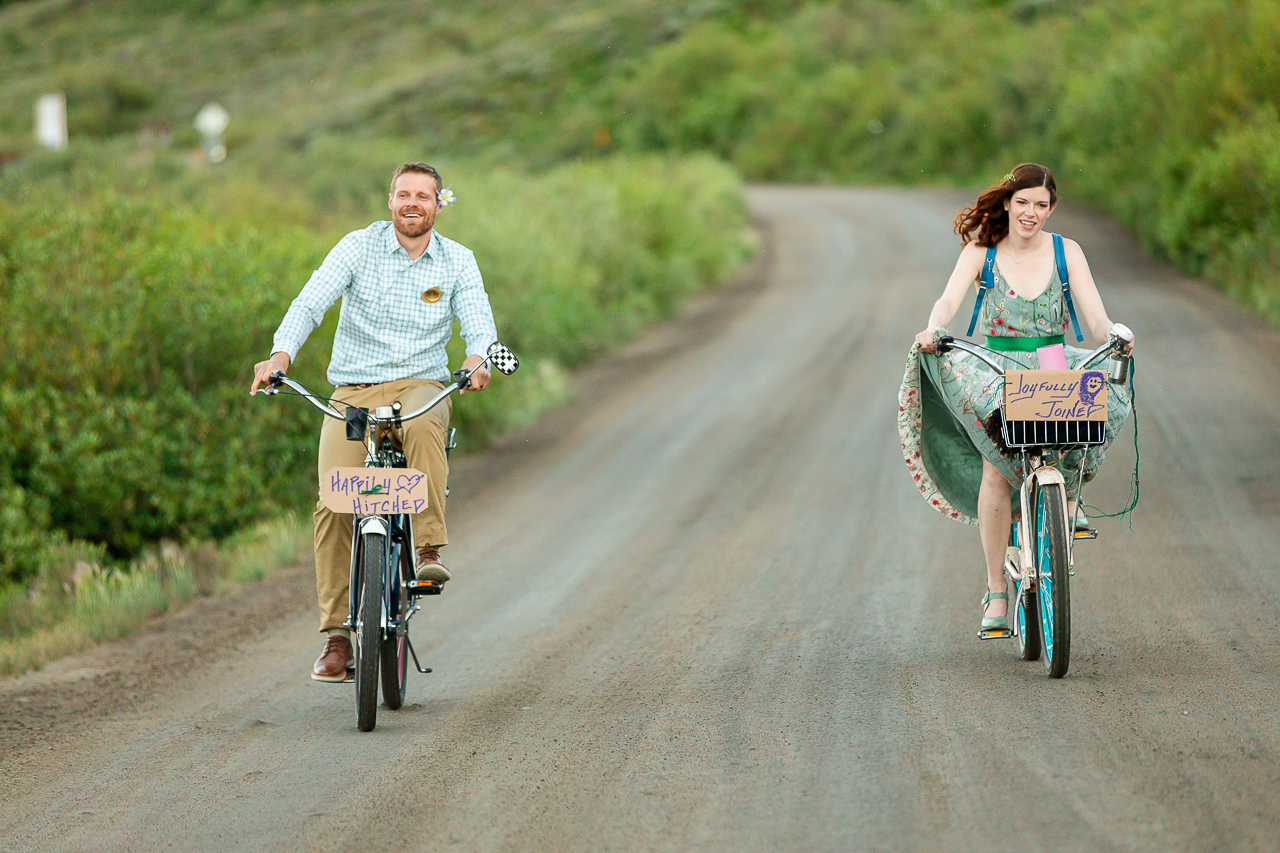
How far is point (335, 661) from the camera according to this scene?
603 centimetres

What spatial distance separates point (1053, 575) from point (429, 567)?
8.60 feet

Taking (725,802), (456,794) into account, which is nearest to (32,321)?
(456,794)

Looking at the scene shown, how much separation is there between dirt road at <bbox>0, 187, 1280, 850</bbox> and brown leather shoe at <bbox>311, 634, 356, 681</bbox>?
0.62 feet

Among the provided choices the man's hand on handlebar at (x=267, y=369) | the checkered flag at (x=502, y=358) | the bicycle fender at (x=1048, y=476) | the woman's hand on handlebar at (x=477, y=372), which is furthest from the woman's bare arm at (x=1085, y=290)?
the man's hand on handlebar at (x=267, y=369)

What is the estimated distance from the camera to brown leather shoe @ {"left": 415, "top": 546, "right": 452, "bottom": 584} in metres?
5.74

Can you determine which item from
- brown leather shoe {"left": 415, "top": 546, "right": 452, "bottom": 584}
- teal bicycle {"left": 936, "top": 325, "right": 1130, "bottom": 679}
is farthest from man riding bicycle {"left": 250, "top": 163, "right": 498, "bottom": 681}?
teal bicycle {"left": 936, "top": 325, "right": 1130, "bottom": 679}

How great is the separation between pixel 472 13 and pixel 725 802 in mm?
88051

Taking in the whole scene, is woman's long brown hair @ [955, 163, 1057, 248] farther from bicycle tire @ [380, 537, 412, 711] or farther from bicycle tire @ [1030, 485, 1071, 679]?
bicycle tire @ [380, 537, 412, 711]

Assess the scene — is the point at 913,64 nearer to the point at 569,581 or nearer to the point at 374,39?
the point at 374,39

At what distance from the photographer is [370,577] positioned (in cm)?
539

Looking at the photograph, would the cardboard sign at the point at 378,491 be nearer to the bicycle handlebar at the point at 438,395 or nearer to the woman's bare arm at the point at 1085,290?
the bicycle handlebar at the point at 438,395

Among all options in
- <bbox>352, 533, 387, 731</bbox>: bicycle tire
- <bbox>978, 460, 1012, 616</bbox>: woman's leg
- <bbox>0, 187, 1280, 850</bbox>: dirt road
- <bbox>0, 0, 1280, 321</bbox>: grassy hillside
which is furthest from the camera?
<bbox>0, 0, 1280, 321</bbox>: grassy hillside

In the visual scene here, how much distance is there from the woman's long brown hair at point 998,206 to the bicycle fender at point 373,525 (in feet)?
9.12

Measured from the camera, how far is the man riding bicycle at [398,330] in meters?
5.79
